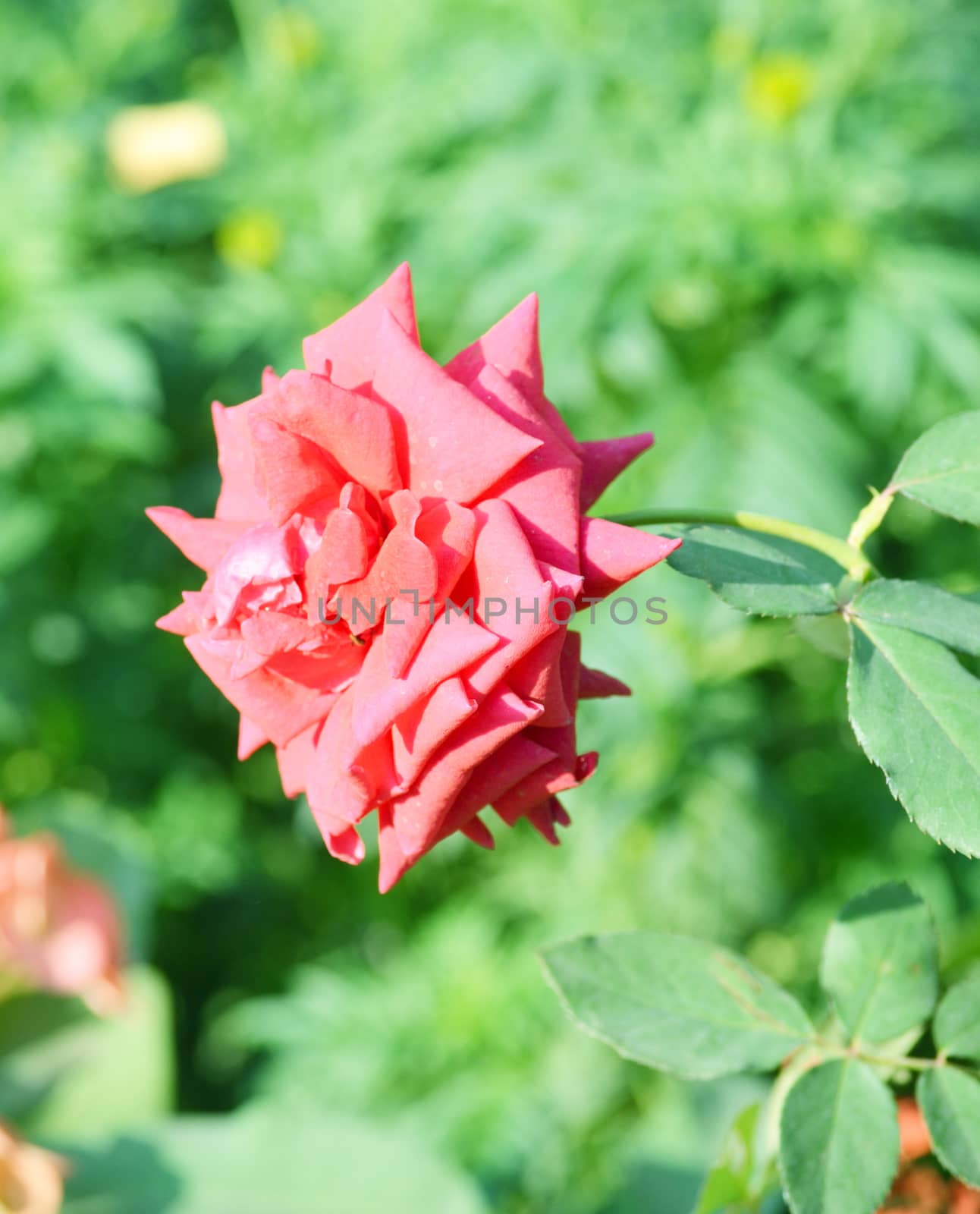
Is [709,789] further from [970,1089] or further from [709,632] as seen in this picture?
[970,1089]

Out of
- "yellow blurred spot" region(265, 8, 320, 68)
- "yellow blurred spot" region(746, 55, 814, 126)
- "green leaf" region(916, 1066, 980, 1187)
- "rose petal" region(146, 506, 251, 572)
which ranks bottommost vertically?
"green leaf" region(916, 1066, 980, 1187)

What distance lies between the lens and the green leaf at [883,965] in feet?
1.78

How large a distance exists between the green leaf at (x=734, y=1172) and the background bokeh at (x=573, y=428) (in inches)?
13.1

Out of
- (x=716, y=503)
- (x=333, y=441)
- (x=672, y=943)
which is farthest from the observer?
→ (x=716, y=503)

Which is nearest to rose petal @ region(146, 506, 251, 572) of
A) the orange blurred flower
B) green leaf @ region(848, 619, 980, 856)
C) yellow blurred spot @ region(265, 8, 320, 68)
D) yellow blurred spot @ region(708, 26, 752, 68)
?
green leaf @ region(848, 619, 980, 856)

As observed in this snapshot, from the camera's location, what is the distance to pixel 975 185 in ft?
4.10

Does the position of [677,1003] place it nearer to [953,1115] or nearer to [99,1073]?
[953,1115]

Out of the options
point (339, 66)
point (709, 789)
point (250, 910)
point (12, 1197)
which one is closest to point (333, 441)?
point (12, 1197)

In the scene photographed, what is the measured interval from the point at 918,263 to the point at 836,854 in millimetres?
705

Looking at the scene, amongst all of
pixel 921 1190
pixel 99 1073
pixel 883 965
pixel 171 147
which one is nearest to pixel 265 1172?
pixel 99 1073

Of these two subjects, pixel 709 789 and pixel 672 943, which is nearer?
pixel 672 943

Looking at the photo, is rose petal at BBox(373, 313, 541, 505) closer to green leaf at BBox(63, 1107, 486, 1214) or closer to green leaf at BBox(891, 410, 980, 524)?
green leaf at BBox(891, 410, 980, 524)

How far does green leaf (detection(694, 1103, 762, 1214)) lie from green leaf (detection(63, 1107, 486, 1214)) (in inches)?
16.3

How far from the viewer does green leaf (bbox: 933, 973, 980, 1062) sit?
52cm
